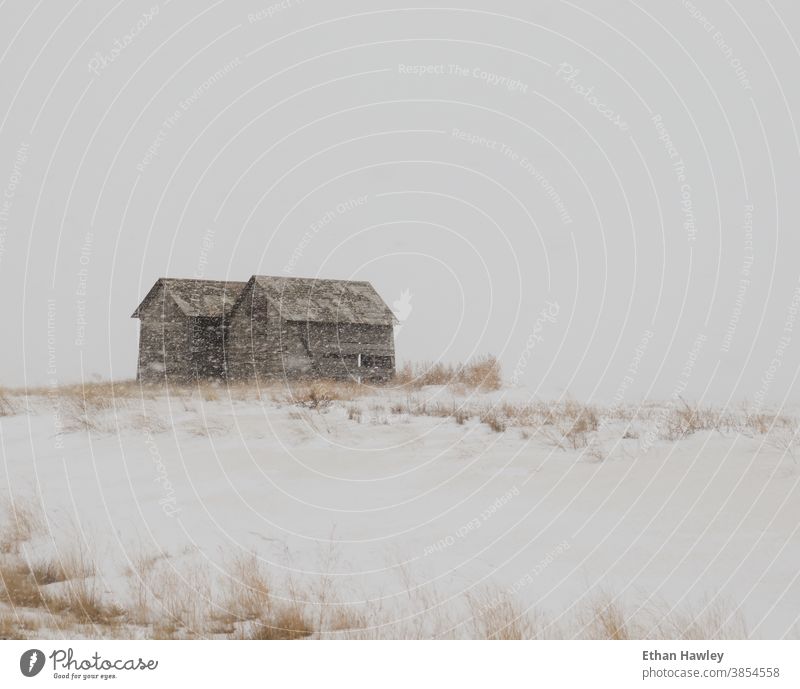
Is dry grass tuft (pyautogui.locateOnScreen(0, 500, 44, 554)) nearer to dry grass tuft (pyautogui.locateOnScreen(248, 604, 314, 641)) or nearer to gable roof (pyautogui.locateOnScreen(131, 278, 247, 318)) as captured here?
dry grass tuft (pyautogui.locateOnScreen(248, 604, 314, 641))

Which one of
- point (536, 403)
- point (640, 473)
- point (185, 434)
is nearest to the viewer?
point (640, 473)

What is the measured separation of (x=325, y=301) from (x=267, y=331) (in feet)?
9.02

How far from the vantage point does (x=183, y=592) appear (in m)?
5.53

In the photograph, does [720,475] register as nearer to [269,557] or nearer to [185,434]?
[269,557]

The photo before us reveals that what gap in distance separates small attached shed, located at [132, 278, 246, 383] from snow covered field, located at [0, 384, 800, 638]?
15.0 m

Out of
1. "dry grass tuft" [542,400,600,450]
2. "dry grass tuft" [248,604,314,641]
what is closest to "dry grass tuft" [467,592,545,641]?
"dry grass tuft" [248,604,314,641]

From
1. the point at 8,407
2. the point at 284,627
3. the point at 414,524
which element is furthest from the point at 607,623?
the point at 8,407

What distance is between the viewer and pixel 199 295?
28.1m

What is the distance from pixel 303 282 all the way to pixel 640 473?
20.9 meters

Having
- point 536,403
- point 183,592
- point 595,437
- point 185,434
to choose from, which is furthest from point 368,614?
point 536,403

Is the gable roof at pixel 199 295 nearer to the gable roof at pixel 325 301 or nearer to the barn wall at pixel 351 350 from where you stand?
the gable roof at pixel 325 301

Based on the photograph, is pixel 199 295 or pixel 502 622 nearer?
pixel 502 622

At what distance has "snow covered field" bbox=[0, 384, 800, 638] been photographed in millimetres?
5195

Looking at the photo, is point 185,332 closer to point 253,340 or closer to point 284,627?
point 253,340
